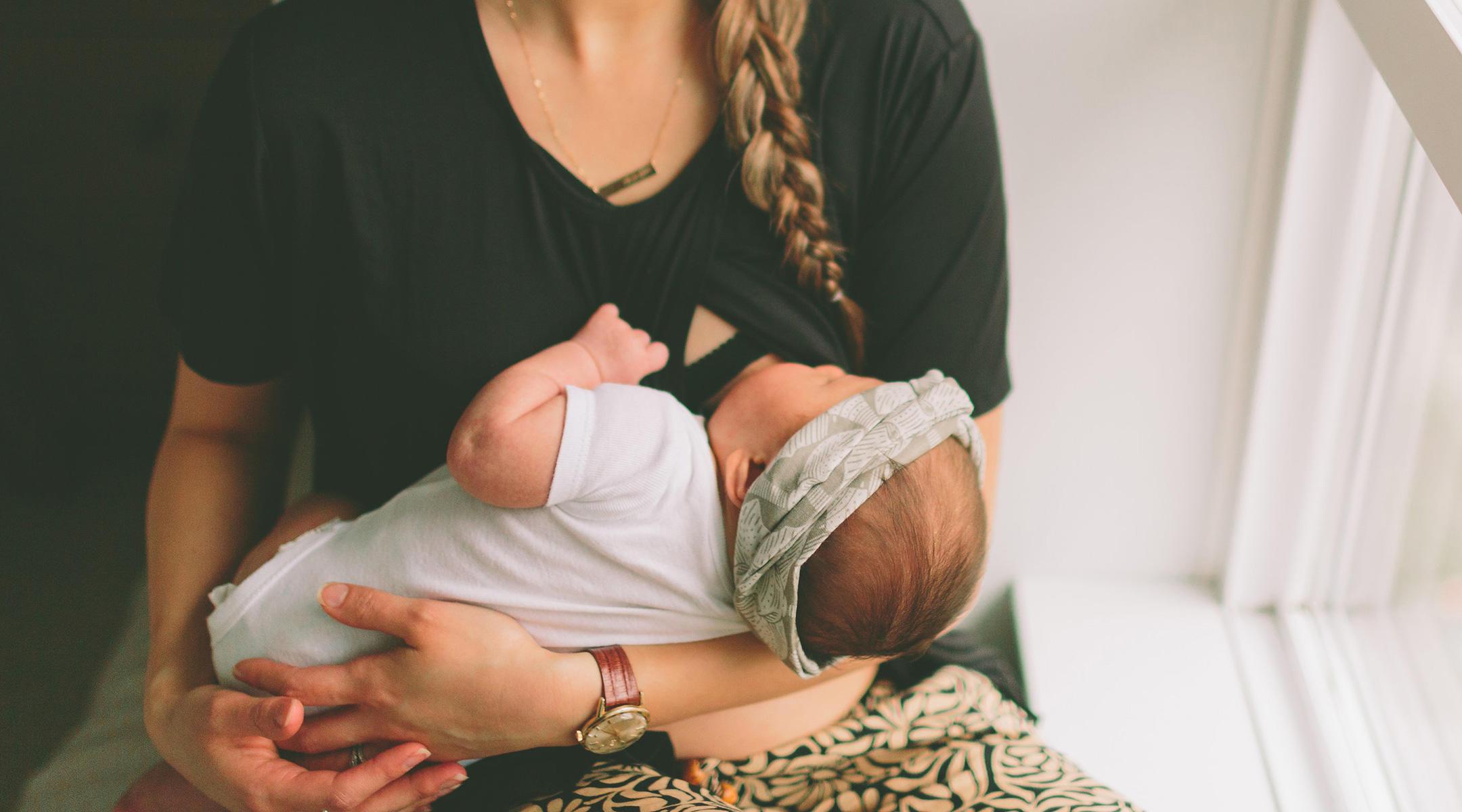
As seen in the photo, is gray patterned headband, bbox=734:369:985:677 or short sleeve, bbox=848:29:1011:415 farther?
short sleeve, bbox=848:29:1011:415

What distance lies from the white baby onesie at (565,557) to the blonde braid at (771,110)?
0.24 metres

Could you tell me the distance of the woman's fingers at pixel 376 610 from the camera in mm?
962

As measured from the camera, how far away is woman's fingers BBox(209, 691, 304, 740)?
0.92 metres

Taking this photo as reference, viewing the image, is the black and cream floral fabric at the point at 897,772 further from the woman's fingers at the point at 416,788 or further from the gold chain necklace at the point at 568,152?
the gold chain necklace at the point at 568,152

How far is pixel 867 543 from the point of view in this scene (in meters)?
0.91

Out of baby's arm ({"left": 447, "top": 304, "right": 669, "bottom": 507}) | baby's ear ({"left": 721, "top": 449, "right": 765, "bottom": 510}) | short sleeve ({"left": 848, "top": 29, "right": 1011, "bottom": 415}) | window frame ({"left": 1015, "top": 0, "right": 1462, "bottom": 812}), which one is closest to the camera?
baby's arm ({"left": 447, "top": 304, "right": 669, "bottom": 507})

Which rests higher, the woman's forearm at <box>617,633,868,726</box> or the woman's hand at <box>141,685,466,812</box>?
the woman's hand at <box>141,685,466,812</box>

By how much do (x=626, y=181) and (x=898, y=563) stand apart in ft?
1.58

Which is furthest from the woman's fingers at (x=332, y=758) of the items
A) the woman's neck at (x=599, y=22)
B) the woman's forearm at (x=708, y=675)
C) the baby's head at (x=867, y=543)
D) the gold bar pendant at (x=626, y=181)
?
the woman's neck at (x=599, y=22)

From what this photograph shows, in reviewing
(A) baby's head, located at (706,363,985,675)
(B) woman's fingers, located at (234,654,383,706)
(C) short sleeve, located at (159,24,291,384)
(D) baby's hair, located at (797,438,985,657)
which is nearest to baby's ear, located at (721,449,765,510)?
(A) baby's head, located at (706,363,985,675)

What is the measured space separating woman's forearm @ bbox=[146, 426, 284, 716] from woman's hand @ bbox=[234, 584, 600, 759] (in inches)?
6.4

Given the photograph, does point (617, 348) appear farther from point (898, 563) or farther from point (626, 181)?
point (898, 563)

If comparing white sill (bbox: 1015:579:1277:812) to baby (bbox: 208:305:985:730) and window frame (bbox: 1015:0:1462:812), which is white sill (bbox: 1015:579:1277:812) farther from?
baby (bbox: 208:305:985:730)

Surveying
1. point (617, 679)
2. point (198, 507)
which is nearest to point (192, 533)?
point (198, 507)
